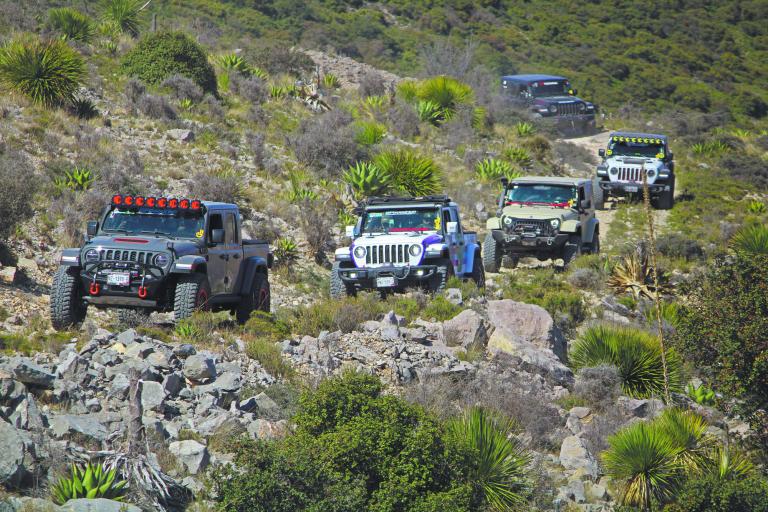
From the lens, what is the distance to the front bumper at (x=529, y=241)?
68.1 ft

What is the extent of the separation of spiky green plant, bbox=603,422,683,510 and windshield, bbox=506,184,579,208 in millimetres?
11696

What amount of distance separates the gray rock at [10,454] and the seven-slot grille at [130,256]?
5225mm

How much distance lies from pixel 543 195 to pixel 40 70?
1272 centimetres

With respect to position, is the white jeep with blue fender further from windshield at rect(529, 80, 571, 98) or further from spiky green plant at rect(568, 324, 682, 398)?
windshield at rect(529, 80, 571, 98)

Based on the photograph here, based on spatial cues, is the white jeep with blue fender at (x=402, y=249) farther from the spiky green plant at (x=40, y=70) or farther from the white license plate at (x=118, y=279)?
the spiky green plant at (x=40, y=70)

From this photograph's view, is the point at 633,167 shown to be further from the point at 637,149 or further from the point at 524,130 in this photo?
the point at 524,130

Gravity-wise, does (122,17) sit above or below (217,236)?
above

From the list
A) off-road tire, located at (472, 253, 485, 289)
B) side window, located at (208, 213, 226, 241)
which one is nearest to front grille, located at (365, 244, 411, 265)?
off-road tire, located at (472, 253, 485, 289)

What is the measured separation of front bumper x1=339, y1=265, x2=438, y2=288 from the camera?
53.1 ft

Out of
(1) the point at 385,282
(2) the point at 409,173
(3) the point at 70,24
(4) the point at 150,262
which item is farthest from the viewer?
(3) the point at 70,24

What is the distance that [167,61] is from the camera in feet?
97.6

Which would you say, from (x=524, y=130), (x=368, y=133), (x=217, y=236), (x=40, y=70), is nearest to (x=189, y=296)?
(x=217, y=236)

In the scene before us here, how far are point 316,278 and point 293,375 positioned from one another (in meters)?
9.78

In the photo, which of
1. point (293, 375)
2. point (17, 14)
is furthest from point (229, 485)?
point (17, 14)
